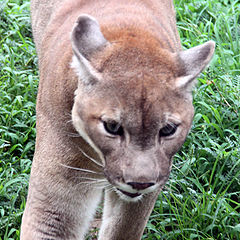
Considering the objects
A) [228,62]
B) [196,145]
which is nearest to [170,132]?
[196,145]

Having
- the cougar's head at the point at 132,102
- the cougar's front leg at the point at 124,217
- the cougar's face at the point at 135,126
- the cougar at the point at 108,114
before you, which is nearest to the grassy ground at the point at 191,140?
the cougar's front leg at the point at 124,217

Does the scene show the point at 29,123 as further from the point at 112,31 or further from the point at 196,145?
the point at 112,31

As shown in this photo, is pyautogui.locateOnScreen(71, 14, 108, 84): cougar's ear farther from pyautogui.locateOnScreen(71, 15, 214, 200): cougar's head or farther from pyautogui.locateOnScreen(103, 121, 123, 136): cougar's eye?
pyautogui.locateOnScreen(103, 121, 123, 136): cougar's eye

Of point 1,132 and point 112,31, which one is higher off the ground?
point 112,31

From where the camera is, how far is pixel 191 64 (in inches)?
135

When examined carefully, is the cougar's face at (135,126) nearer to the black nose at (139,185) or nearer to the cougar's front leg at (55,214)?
the black nose at (139,185)

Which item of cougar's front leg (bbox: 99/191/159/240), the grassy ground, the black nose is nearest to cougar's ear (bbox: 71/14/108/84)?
the black nose

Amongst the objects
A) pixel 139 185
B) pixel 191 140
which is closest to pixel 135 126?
pixel 139 185

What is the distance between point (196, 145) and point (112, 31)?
1.81m

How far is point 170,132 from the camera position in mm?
3289

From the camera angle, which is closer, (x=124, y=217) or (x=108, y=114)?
(x=108, y=114)

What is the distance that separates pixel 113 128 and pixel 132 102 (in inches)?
6.5

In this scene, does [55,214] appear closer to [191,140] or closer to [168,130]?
[168,130]

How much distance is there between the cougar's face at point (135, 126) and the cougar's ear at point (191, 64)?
0.08m
